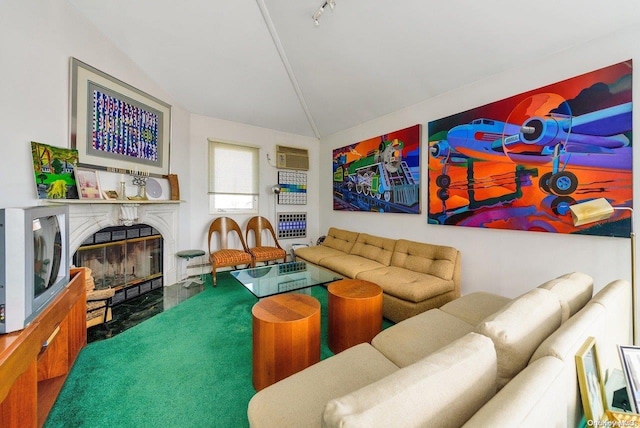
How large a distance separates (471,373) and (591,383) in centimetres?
58

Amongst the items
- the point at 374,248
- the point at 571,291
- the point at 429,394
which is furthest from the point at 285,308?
the point at 374,248

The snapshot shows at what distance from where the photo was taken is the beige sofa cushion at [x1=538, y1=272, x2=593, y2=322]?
1.24 meters

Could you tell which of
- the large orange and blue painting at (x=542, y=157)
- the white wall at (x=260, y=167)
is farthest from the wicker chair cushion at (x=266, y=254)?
the large orange and blue painting at (x=542, y=157)

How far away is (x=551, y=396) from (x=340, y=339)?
1.39m

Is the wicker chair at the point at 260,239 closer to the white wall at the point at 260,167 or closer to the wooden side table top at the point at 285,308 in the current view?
the white wall at the point at 260,167

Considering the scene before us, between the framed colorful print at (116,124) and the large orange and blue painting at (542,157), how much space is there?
3572 mm

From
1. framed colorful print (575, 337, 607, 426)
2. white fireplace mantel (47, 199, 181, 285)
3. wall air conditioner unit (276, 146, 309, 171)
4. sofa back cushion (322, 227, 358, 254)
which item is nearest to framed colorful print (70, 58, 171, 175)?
white fireplace mantel (47, 199, 181, 285)

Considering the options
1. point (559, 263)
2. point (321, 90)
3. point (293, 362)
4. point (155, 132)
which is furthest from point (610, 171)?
point (155, 132)

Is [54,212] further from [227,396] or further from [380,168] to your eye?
[380,168]

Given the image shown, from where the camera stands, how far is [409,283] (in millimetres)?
2381

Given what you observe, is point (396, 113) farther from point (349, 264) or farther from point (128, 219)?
point (128, 219)

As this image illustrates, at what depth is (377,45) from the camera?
2580 mm

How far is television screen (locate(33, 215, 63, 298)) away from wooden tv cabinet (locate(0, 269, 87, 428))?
140 millimetres

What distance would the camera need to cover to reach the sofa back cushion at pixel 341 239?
3.83 meters
